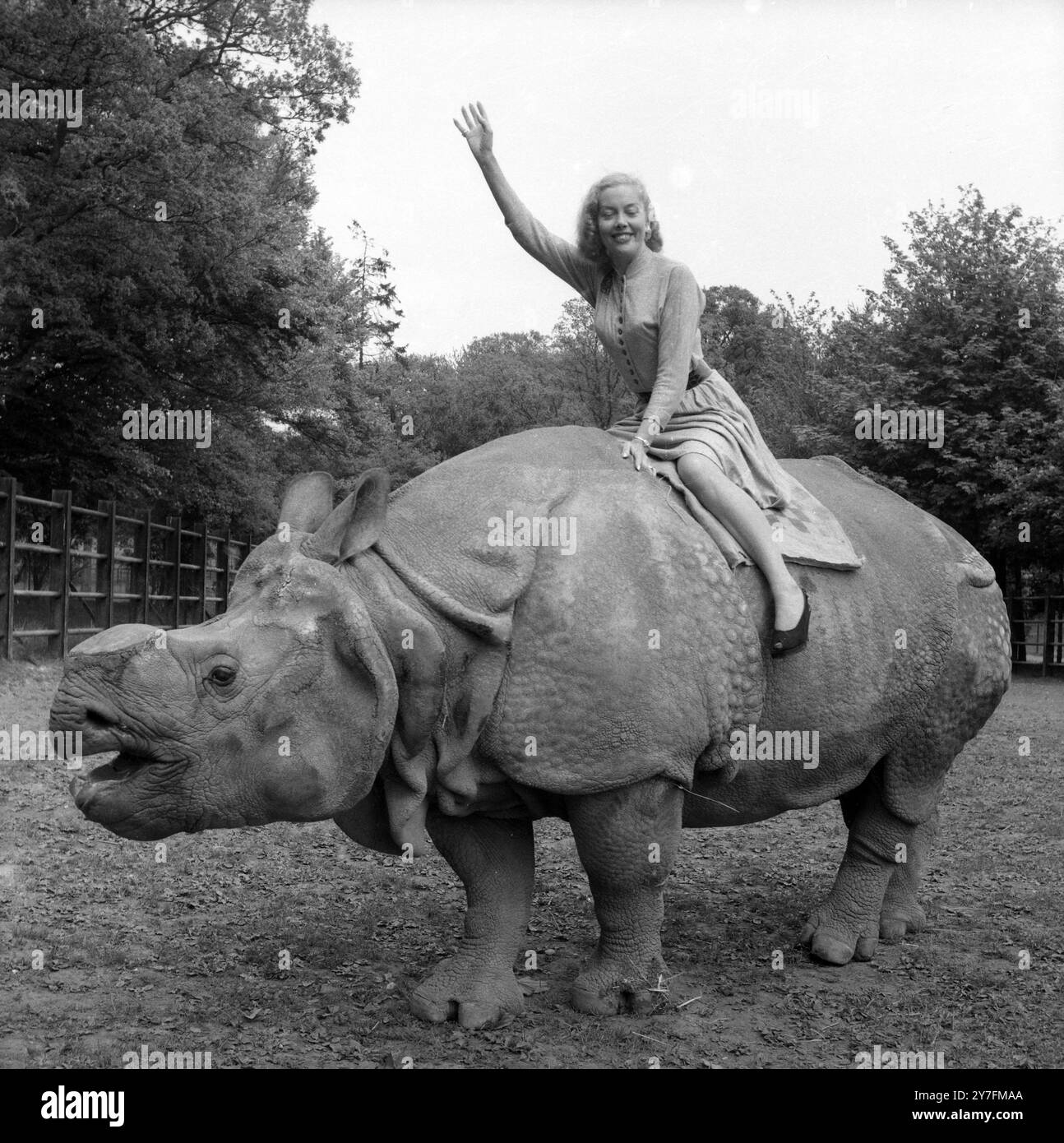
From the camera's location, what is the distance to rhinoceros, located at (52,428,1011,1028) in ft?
14.2

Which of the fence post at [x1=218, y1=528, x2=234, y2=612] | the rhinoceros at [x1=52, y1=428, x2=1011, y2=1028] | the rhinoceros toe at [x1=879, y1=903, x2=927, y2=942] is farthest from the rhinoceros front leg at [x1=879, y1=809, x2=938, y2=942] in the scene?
the fence post at [x1=218, y1=528, x2=234, y2=612]

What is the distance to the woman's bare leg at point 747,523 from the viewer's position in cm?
520

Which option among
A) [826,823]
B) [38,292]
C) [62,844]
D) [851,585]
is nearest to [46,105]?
[38,292]

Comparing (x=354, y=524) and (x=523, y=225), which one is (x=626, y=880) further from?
(x=523, y=225)

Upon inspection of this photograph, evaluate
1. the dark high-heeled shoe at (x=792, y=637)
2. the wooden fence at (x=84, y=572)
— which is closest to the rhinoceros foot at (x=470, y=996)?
the dark high-heeled shoe at (x=792, y=637)

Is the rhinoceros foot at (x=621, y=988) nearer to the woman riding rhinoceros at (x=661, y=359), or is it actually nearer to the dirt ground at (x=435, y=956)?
the dirt ground at (x=435, y=956)

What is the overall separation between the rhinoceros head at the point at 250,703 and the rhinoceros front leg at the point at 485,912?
0.83 metres

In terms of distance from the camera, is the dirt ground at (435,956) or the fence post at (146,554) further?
the fence post at (146,554)

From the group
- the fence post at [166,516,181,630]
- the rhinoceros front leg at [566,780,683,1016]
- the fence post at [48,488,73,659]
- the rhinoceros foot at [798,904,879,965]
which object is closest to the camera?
the rhinoceros front leg at [566,780,683,1016]

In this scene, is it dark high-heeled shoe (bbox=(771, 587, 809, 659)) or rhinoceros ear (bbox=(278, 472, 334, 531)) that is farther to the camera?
dark high-heeled shoe (bbox=(771, 587, 809, 659))

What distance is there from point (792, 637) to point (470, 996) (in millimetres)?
1981

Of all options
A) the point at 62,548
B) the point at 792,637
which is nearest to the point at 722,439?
the point at 792,637

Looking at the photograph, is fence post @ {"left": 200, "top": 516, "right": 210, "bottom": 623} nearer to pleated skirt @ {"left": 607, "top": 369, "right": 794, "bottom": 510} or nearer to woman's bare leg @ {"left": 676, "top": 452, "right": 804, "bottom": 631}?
pleated skirt @ {"left": 607, "top": 369, "right": 794, "bottom": 510}

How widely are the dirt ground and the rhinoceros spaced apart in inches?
15.5
